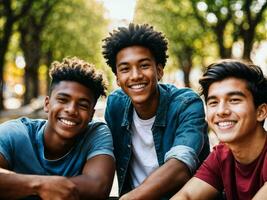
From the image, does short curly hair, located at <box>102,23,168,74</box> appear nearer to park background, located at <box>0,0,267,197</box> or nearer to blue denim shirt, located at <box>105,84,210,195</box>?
blue denim shirt, located at <box>105,84,210,195</box>

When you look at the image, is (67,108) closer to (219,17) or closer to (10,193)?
(10,193)

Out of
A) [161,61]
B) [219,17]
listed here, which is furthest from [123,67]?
[219,17]

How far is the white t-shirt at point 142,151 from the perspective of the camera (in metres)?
5.01

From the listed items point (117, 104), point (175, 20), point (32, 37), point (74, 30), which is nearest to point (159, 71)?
point (117, 104)

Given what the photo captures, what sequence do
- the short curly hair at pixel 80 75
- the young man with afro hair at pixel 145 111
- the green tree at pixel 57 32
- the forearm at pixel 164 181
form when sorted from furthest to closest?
1. the green tree at pixel 57 32
2. the young man with afro hair at pixel 145 111
3. the short curly hair at pixel 80 75
4. the forearm at pixel 164 181

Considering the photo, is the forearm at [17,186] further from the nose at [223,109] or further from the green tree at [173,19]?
the green tree at [173,19]

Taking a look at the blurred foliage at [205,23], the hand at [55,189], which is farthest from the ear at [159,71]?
the blurred foliage at [205,23]

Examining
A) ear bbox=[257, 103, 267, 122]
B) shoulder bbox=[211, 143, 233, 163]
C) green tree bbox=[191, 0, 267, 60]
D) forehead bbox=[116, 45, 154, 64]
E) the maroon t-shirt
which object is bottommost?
the maroon t-shirt

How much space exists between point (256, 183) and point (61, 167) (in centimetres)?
172

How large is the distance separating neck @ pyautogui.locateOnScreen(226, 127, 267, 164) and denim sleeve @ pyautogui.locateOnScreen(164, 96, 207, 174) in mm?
616

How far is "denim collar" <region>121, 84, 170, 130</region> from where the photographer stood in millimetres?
4980

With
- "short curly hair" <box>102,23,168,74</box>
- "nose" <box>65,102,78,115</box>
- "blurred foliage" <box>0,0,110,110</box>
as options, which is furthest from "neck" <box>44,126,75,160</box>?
"blurred foliage" <box>0,0,110,110</box>

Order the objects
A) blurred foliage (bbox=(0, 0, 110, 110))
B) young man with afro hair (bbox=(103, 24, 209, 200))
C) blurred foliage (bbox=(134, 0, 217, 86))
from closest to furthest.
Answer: young man with afro hair (bbox=(103, 24, 209, 200))
blurred foliage (bbox=(0, 0, 110, 110))
blurred foliage (bbox=(134, 0, 217, 86))

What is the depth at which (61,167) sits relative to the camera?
4484mm
